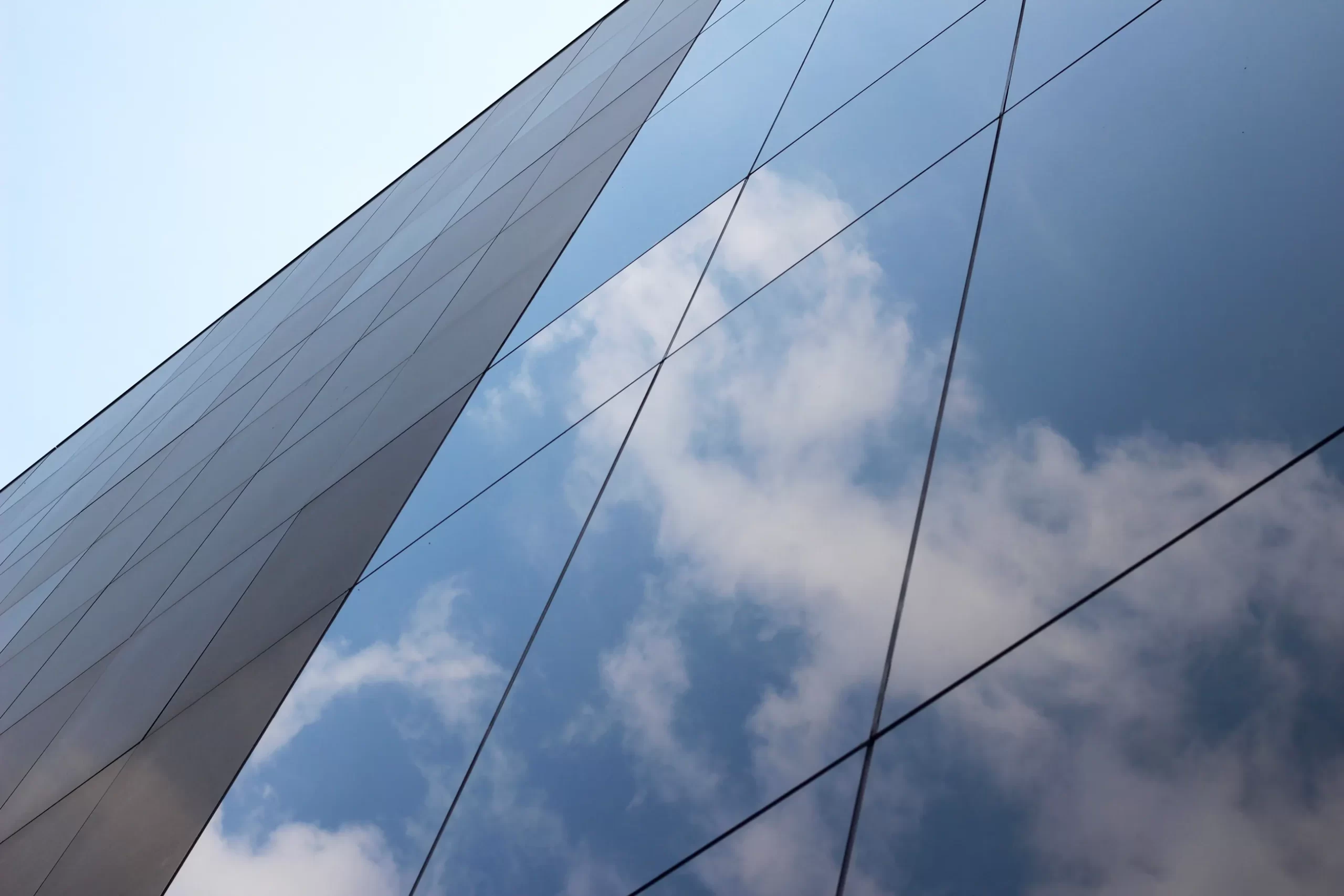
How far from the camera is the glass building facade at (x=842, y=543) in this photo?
3.15 m

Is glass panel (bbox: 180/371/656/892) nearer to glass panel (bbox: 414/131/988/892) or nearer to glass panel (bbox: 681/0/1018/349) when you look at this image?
glass panel (bbox: 414/131/988/892)

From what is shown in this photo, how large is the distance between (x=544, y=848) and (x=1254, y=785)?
2.73 meters

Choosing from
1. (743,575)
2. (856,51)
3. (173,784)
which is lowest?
(173,784)

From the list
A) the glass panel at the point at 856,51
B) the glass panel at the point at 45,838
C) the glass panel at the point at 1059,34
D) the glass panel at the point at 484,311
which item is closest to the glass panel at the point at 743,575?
the glass panel at the point at 1059,34

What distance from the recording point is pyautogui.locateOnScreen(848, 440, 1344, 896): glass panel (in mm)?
2719

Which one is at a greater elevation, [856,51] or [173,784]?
[856,51]

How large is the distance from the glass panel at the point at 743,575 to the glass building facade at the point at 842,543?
0.02m

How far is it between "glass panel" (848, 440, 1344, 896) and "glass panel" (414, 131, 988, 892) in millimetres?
483

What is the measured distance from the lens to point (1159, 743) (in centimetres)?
298

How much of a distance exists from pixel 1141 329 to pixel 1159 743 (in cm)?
176

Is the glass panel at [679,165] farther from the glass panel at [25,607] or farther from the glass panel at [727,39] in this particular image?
the glass panel at [25,607]

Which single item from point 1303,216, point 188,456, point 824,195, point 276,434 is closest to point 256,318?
point 188,456

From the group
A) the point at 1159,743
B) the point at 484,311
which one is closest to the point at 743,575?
the point at 1159,743

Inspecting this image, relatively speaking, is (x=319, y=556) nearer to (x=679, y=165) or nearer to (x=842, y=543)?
(x=679, y=165)
